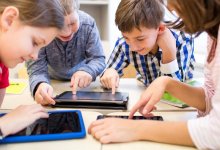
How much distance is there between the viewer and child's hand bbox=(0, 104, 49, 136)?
669 mm

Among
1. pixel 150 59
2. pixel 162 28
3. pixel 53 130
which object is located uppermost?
pixel 162 28

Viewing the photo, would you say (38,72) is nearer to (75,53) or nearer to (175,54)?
(75,53)

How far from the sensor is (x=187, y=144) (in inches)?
25.1

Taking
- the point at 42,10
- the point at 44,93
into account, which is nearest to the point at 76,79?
the point at 44,93

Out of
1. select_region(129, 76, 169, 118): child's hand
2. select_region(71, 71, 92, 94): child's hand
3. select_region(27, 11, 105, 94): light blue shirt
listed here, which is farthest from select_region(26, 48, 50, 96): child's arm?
select_region(129, 76, 169, 118): child's hand

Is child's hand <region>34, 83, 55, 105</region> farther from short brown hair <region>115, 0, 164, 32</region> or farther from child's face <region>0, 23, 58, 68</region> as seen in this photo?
short brown hair <region>115, 0, 164, 32</region>

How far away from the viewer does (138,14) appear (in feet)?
3.67

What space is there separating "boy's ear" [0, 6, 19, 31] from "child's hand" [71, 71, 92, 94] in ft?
1.40

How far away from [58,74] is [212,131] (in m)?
0.97

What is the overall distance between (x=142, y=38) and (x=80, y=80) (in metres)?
0.30

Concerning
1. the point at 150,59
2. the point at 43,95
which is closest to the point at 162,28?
the point at 150,59

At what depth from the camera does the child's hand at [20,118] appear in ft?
2.20

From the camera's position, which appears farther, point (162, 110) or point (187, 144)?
point (162, 110)

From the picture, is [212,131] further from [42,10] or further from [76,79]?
[76,79]
